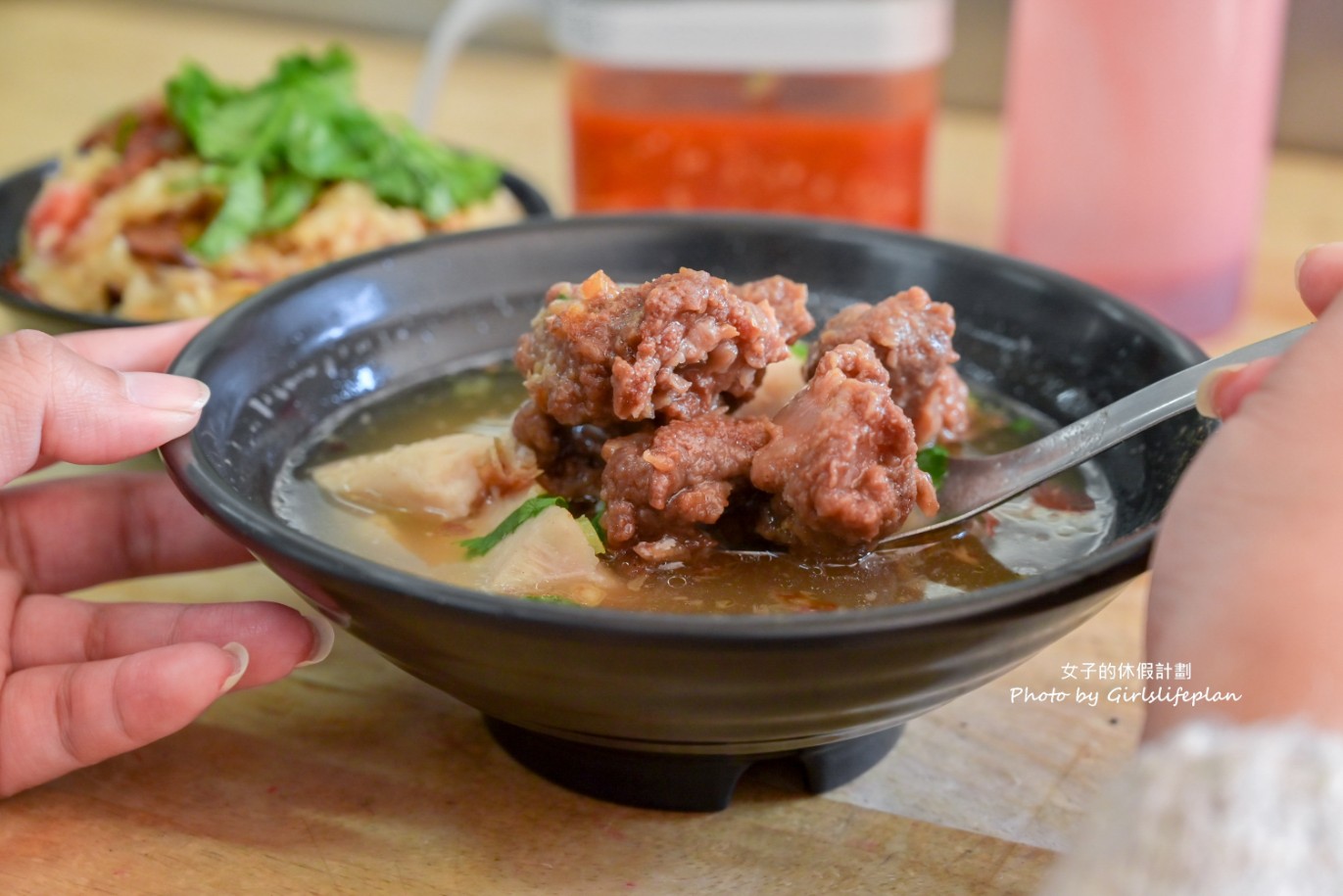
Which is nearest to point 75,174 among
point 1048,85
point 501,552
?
point 501,552

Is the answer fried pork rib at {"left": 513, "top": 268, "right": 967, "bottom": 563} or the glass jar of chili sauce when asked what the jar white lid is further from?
fried pork rib at {"left": 513, "top": 268, "right": 967, "bottom": 563}

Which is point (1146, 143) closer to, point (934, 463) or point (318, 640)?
point (934, 463)

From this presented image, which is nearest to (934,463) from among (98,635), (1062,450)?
(1062,450)

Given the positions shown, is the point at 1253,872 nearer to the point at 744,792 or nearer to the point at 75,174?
the point at 744,792

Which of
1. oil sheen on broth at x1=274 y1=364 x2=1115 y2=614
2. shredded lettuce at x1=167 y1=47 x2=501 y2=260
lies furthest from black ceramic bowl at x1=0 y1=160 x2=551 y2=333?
oil sheen on broth at x1=274 y1=364 x2=1115 y2=614

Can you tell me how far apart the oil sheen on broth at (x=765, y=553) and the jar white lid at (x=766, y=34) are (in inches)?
54.9

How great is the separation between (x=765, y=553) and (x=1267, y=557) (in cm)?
59

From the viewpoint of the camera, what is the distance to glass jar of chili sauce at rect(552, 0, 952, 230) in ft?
10.4

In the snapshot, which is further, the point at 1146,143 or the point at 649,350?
the point at 1146,143

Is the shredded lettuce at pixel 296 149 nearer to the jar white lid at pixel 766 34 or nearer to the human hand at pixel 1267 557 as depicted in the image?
the jar white lid at pixel 766 34

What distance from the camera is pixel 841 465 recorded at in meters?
1.46

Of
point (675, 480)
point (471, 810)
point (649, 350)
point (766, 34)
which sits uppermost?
point (766, 34)

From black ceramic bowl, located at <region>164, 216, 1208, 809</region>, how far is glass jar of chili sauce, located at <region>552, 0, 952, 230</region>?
1.06m

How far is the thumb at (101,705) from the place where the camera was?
1501 millimetres
